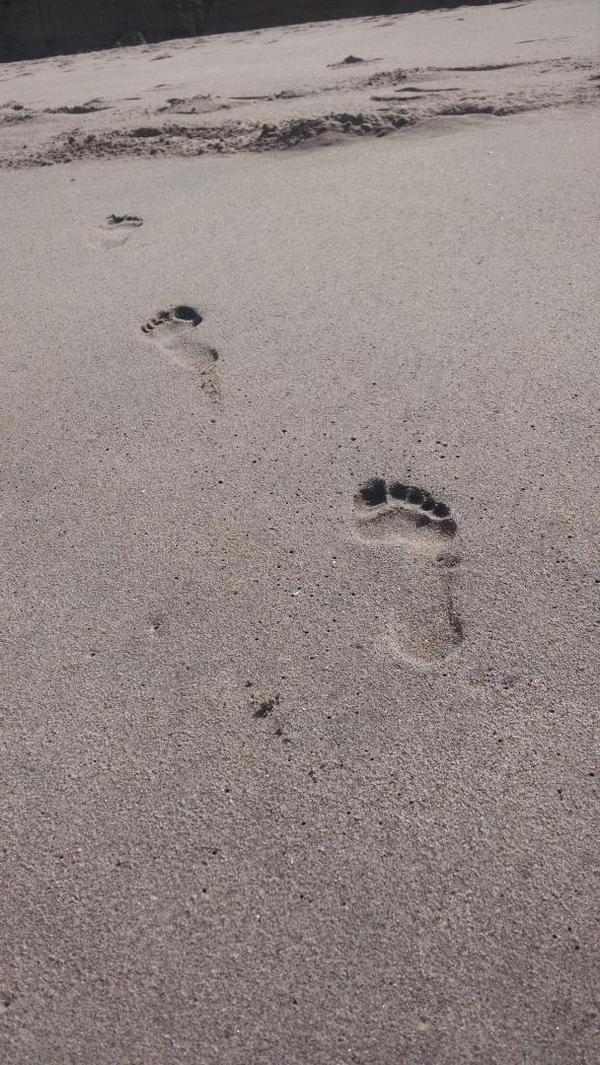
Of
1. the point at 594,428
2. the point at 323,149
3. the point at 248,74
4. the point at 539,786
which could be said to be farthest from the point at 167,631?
the point at 248,74

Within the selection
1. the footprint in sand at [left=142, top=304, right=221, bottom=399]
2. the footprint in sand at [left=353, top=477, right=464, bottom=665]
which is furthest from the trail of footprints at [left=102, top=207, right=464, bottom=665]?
the footprint in sand at [left=142, top=304, right=221, bottom=399]

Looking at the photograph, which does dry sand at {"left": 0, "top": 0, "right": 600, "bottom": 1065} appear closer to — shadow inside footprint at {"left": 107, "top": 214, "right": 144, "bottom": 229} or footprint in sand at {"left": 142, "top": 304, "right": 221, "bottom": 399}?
footprint in sand at {"left": 142, "top": 304, "right": 221, "bottom": 399}

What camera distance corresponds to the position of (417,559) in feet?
6.73

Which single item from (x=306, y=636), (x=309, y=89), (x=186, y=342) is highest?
(x=309, y=89)

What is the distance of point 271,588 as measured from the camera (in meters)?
2.03

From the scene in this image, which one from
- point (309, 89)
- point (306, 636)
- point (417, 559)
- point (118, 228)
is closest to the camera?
point (306, 636)

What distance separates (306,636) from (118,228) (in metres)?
2.68

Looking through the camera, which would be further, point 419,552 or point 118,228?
point 118,228

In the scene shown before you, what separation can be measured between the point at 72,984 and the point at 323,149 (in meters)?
4.04

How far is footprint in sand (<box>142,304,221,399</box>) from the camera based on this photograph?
9.10ft

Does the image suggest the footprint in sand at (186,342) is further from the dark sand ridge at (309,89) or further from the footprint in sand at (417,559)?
the dark sand ridge at (309,89)

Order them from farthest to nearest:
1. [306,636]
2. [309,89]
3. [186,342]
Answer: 1. [309,89]
2. [186,342]
3. [306,636]

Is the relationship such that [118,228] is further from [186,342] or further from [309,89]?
[309,89]

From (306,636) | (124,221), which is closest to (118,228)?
(124,221)
